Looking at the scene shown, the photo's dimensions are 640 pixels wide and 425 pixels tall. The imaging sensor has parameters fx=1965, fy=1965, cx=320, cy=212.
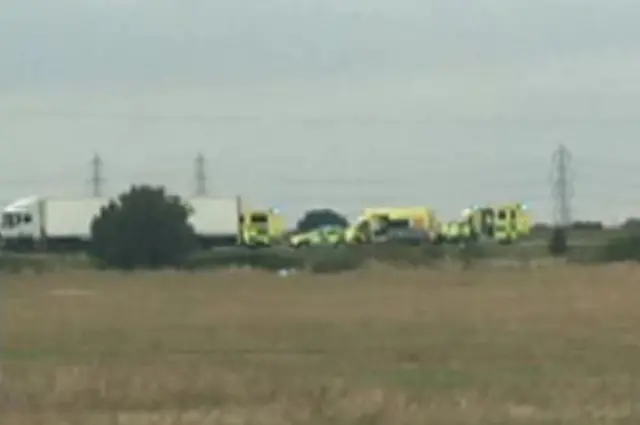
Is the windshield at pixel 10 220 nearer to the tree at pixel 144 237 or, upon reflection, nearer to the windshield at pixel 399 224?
the tree at pixel 144 237

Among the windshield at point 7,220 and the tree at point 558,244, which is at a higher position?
the windshield at point 7,220

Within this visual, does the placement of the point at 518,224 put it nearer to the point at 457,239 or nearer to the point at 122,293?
the point at 457,239

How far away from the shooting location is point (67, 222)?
101 m

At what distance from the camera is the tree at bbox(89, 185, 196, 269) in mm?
86812

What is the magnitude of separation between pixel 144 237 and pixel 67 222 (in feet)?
45.7

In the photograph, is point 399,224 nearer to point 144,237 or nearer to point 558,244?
point 558,244

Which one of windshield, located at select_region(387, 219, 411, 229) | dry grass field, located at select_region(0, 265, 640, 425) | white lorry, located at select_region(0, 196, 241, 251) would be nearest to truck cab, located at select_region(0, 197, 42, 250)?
white lorry, located at select_region(0, 196, 241, 251)

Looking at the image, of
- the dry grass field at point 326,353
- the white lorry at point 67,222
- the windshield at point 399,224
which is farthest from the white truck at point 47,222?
the dry grass field at point 326,353

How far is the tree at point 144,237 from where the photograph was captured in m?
86.8

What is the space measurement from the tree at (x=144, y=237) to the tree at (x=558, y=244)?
16344 mm

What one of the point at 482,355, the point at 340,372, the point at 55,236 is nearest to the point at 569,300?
the point at 482,355

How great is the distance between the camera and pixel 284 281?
217ft

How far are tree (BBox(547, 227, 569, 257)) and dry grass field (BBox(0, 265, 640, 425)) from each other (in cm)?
2283

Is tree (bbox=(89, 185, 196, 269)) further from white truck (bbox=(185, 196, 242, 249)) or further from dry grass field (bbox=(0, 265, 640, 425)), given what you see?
dry grass field (bbox=(0, 265, 640, 425))
